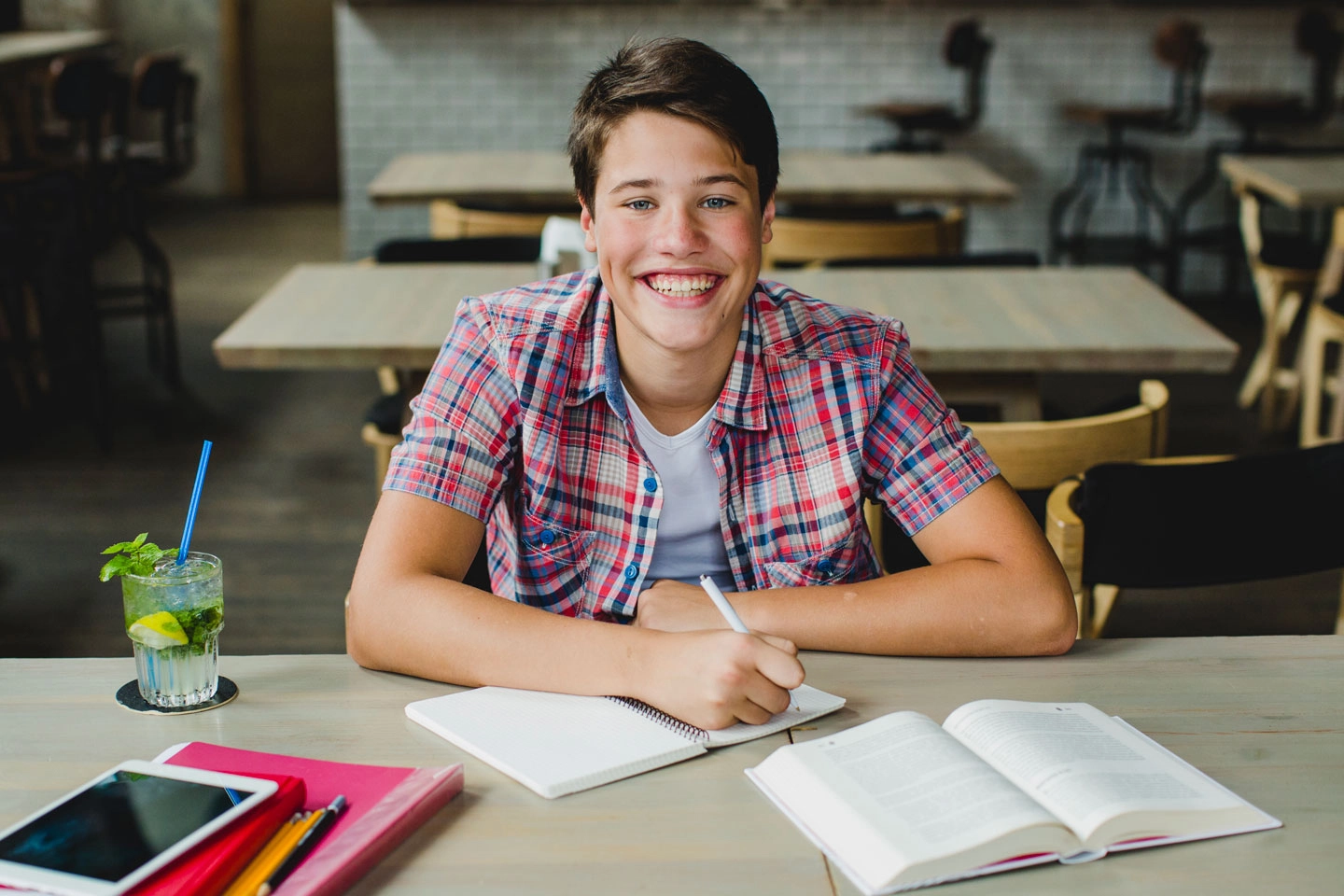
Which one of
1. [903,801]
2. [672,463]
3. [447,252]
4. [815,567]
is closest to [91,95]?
[447,252]

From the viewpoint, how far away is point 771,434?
1.48 m

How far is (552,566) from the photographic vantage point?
1.49 m

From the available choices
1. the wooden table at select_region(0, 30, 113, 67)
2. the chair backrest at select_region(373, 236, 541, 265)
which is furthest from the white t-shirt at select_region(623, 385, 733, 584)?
the wooden table at select_region(0, 30, 113, 67)

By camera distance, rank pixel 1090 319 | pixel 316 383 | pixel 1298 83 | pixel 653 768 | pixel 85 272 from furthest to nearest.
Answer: pixel 1298 83 → pixel 316 383 → pixel 85 272 → pixel 1090 319 → pixel 653 768

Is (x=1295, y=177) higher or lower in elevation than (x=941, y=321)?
higher

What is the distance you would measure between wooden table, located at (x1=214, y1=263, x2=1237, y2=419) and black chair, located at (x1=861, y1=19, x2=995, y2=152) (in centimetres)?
328

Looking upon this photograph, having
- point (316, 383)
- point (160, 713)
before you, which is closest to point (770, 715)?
point (160, 713)

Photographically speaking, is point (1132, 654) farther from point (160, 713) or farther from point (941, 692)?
A: point (160, 713)

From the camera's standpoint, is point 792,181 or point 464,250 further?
point 792,181

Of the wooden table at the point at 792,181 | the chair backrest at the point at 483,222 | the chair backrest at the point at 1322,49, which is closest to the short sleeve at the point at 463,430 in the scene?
the chair backrest at the point at 483,222

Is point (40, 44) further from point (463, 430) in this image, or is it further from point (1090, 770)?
point (1090, 770)

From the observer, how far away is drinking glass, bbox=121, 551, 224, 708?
1.15m

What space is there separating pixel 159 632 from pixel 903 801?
63 cm

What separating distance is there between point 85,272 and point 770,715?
389 cm
